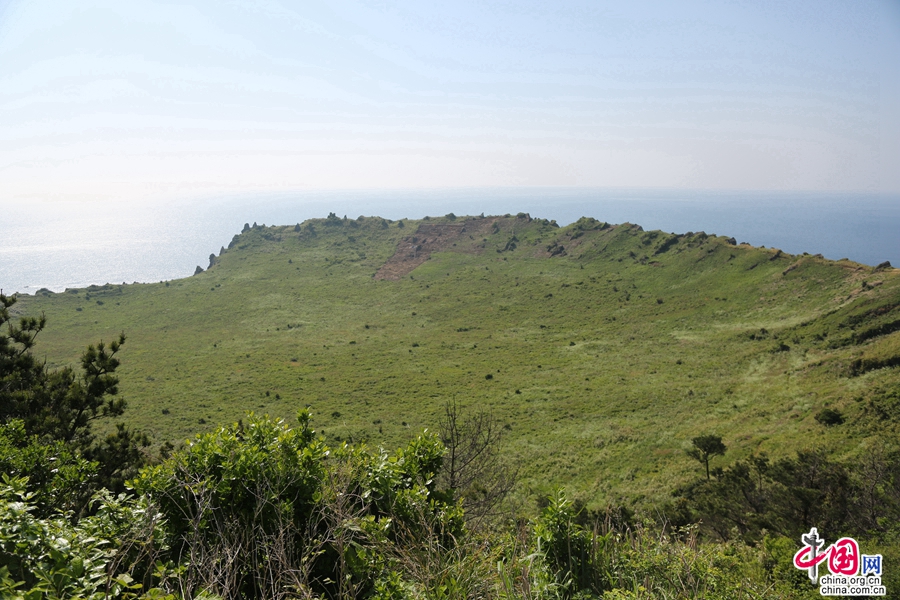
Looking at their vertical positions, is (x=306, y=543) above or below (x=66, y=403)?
above

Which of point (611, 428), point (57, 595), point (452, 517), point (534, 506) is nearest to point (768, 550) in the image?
point (452, 517)

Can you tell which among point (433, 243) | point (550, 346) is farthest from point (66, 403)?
point (433, 243)

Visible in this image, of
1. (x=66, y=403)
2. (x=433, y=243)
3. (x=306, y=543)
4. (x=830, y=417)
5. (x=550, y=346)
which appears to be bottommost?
(x=550, y=346)

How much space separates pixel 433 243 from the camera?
11612cm

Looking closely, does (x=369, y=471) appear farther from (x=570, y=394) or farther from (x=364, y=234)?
(x=364, y=234)

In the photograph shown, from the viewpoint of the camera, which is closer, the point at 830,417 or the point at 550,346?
the point at 830,417

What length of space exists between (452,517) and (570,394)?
36.6 meters

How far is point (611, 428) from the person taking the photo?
3291cm

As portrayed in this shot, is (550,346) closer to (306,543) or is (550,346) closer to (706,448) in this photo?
(706,448)

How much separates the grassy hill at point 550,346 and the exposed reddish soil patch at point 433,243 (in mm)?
1267

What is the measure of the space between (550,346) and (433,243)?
215 ft

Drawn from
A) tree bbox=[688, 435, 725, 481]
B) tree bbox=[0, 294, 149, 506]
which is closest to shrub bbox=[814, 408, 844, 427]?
tree bbox=[688, 435, 725, 481]

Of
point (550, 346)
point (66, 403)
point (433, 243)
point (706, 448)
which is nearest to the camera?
point (66, 403)

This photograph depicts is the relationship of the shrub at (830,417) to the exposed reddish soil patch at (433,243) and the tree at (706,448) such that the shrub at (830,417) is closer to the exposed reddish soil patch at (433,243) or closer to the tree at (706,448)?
the tree at (706,448)
